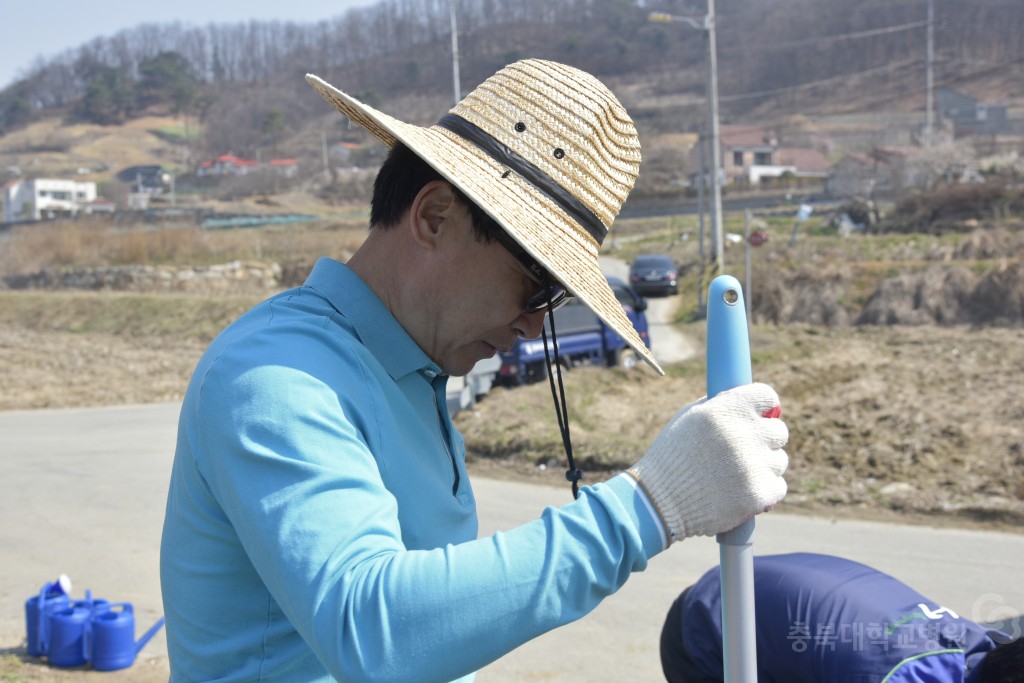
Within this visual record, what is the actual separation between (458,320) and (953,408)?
10.8 meters

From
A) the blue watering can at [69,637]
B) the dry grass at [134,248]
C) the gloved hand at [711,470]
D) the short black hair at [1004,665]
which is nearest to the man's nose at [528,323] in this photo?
the gloved hand at [711,470]

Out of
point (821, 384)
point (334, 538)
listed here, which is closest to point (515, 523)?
point (334, 538)

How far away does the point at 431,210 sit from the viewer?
1.64 meters

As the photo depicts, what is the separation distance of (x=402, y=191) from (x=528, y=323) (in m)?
0.31

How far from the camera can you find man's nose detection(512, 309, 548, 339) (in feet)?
5.69

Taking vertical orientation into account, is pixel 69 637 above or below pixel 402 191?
below

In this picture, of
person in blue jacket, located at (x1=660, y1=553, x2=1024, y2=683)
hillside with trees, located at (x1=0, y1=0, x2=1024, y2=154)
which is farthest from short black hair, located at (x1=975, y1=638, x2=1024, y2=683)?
hillside with trees, located at (x1=0, y1=0, x2=1024, y2=154)

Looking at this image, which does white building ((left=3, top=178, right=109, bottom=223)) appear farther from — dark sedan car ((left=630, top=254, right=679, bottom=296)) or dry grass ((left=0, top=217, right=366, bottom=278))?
dark sedan car ((left=630, top=254, right=679, bottom=296))

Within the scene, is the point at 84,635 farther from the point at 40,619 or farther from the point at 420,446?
the point at 420,446

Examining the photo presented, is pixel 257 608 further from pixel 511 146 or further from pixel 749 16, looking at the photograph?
pixel 749 16

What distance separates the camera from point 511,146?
1.66 metres

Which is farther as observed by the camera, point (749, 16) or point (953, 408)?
point (749, 16)

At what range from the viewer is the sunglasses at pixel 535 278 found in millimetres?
1619

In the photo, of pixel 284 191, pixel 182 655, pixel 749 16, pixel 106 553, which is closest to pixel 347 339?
pixel 182 655
